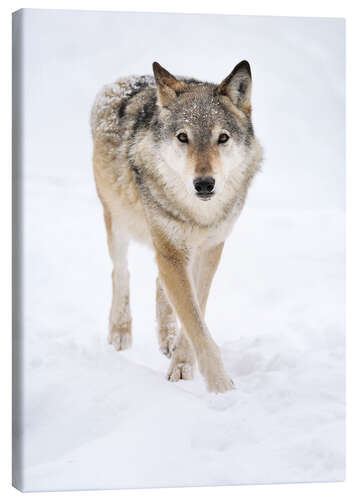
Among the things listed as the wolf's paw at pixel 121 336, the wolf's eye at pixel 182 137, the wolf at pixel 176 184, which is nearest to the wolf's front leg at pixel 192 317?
the wolf at pixel 176 184

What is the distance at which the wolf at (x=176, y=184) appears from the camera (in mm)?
5098

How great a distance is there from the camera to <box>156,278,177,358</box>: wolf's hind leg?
5699 millimetres

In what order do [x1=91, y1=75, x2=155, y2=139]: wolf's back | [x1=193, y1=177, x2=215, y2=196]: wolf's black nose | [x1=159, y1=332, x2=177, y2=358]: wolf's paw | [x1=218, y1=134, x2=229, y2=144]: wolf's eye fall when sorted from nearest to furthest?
[x1=193, y1=177, x2=215, y2=196]: wolf's black nose < [x1=218, y1=134, x2=229, y2=144]: wolf's eye < [x1=91, y1=75, x2=155, y2=139]: wolf's back < [x1=159, y1=332, x2=177, y2=358]: wolf's paw

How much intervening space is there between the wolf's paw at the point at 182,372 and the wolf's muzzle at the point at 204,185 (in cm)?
127

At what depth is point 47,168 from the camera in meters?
5.20

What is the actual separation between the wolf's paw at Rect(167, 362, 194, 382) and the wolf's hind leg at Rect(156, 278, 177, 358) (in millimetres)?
209

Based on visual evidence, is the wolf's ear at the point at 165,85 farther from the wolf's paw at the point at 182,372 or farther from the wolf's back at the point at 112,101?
the wolf's paw at the point at 182,372

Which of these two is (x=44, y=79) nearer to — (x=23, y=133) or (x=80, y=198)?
(x=23, y=133)

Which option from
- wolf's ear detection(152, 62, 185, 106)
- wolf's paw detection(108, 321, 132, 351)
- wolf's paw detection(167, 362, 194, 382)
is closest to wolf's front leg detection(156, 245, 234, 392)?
wolf's paw detection(167, 362, 194, 382)

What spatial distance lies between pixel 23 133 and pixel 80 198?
27.1 inches

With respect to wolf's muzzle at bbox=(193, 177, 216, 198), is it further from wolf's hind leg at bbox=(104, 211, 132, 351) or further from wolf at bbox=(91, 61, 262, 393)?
wolf's hind leg at bbox=(104, 211, 132, 351)

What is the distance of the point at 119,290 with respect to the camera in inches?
223

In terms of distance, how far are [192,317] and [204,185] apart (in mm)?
928

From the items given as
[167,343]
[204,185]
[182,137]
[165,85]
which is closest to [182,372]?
[167,343]
